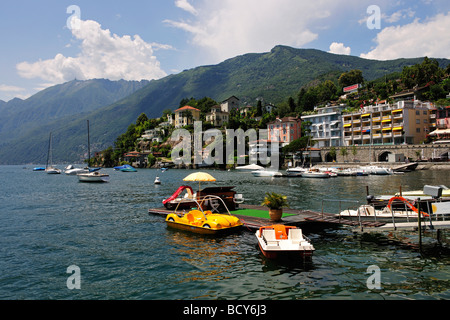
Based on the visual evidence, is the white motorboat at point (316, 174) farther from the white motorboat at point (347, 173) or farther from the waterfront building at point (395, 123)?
the waterfront building at point (395, 123)

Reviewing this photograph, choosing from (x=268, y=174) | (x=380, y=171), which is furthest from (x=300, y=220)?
(x=380, y=171)

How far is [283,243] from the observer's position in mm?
13188

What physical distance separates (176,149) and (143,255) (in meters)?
124

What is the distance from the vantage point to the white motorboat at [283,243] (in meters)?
12.3

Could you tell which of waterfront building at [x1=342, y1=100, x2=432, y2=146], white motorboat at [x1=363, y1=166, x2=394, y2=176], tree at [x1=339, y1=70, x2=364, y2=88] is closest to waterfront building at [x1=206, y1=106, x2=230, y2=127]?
tree at [x1=339, y1=70, x2=364, y2=88]

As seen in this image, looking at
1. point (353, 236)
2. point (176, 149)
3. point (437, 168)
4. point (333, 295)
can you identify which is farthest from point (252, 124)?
point (333, 295)

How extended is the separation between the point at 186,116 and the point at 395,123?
328 feet

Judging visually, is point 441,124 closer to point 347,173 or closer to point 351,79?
point 347,173
